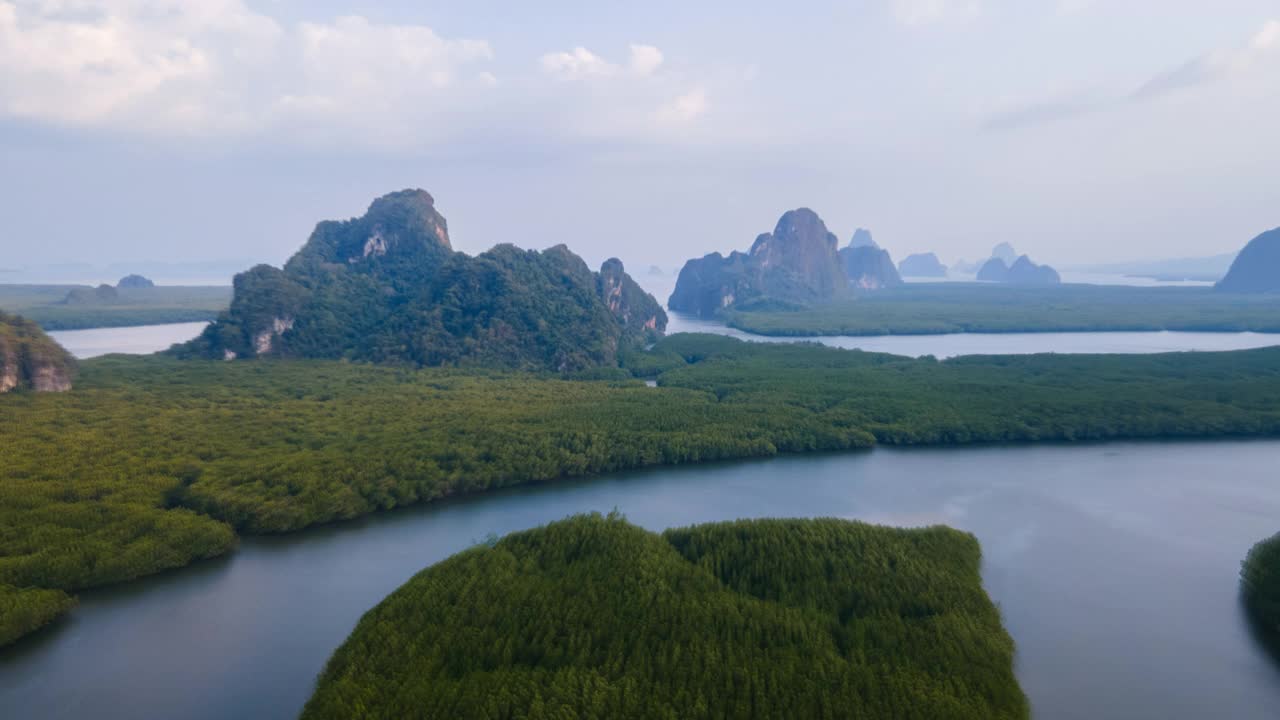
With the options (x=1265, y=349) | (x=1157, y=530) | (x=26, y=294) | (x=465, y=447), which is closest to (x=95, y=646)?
(x=465, y=447)

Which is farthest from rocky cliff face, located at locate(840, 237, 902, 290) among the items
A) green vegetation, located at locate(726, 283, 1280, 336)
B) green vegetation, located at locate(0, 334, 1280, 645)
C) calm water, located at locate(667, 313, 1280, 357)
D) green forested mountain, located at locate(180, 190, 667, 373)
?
green vegetation, located at locate(0, 334, 1280, 645)

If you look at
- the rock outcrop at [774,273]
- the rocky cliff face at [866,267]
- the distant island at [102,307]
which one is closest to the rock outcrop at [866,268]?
the rocky cliff face at [866,267]

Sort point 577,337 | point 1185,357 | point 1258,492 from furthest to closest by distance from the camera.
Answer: point 577,337
point 1185,357
point 1258,492

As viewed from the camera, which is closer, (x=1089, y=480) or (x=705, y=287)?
(x=1089, y=480)

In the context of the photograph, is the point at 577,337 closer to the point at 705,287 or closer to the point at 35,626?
the point at 35,626

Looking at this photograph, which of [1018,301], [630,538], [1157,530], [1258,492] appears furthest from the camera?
[1018,301]

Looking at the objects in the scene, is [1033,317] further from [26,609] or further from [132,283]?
[132,283]

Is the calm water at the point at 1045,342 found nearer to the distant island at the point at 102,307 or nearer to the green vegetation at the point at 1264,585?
the green vegetation at the point at 1264,585
